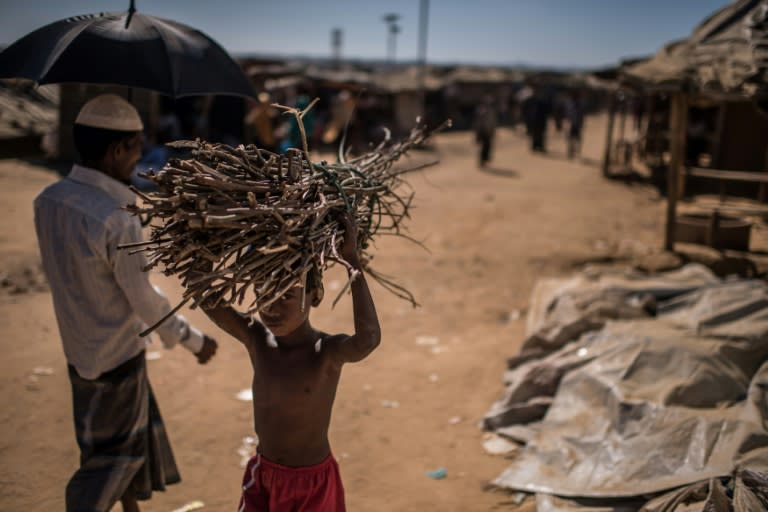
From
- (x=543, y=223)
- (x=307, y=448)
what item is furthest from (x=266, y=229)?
(x=543, y=223)

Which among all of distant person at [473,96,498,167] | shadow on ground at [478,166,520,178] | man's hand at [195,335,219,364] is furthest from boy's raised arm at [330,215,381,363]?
distant person at [473,96,498,167]

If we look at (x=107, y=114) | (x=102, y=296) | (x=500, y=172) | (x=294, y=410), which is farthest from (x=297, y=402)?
(x=500, y=172)

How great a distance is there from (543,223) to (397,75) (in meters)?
19.9

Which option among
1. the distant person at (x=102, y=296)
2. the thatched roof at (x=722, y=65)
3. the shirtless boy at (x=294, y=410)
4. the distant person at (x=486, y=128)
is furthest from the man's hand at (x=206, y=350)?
the distant person at (x=486, y=128)

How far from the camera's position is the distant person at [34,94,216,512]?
2.52 m

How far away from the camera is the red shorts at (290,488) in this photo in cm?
224

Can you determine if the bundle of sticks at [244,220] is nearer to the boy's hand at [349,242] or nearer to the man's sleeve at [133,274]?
the boy's hand at [349,242]

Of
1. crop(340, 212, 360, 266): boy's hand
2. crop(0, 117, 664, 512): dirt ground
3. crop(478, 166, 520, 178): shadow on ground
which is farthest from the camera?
crop(478, 166, 520, 178): shadow on ground

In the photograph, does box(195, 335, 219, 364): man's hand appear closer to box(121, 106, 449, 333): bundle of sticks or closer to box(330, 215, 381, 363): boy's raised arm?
box(121, 106, 449, 333): bundle of sticks

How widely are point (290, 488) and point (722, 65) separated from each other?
282 inches

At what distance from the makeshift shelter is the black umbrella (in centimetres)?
587

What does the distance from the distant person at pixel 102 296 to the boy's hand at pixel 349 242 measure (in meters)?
0.91

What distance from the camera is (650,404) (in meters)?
3.63

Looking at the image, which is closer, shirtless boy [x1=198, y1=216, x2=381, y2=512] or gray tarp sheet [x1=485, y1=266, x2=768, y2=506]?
shirtless boy [x1=198, y1=216, x2=381, y2=512]
